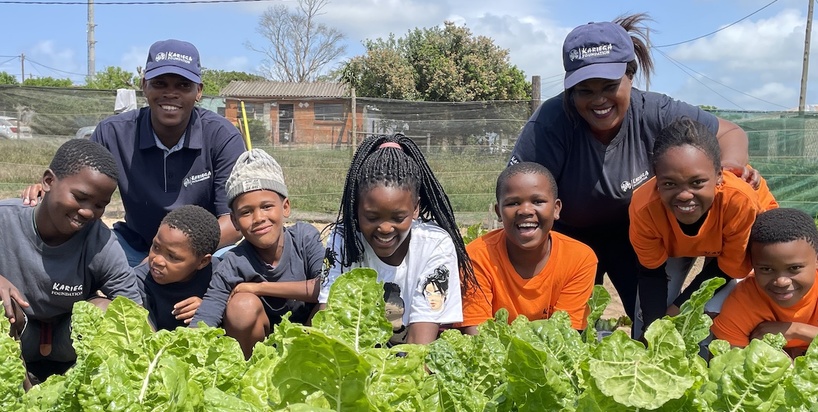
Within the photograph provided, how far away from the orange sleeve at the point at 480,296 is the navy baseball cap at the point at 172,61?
1945 mm

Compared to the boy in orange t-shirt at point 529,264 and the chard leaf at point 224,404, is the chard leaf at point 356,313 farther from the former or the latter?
the boy in orange t-shirt at point 529,264

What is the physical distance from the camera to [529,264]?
3615 mm

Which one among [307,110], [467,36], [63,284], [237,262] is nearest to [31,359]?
[63,284]

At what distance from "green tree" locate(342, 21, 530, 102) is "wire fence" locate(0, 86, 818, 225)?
17185 millimetres

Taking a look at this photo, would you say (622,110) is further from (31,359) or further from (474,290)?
(31,359)

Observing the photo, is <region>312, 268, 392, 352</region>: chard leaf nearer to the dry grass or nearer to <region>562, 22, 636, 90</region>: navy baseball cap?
<region>562, 22, 636, 90</region>: navy baseball cap

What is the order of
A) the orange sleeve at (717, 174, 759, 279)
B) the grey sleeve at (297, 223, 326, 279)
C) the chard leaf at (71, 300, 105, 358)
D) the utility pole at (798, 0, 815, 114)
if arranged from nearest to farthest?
1. the chard leaf at (71, 300, 105, 358)
2. the orange sleeve at (717, 174, 759, 279)
3. the grey sleeve at (297, 223, 326, 279)
4. the utility pole at (798, 0, 815, 114)

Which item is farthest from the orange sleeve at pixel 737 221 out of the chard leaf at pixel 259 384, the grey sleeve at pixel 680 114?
the chard leaf at pixel 259 384

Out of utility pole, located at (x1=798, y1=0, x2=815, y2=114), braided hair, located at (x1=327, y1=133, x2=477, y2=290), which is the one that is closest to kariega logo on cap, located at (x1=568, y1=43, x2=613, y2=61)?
braided hair, located at (x1=327, y1=133, x2=477, y2=290)

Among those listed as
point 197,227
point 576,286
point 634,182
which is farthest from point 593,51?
point 197,227

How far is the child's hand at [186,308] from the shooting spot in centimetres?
362

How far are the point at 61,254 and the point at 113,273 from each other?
0.25 metres

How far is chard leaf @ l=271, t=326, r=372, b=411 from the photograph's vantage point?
1.16m

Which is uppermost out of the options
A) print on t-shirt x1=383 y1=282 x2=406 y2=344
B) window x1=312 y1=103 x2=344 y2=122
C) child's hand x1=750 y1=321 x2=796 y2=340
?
window x1=312 y1=103 x2=344 y2=122
